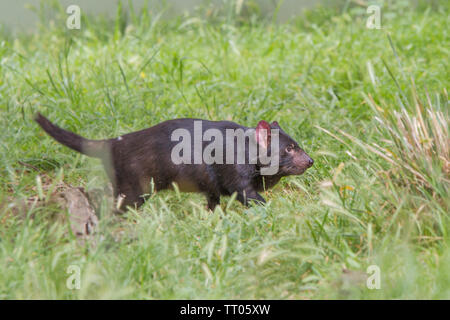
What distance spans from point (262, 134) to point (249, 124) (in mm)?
1049

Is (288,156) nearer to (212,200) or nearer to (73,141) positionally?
(212,200)

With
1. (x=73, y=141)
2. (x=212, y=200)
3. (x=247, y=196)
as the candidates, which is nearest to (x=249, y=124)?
(x=212, y=200)

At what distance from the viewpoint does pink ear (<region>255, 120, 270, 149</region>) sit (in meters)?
3.97

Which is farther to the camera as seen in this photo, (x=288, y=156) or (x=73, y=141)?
(x=288, y=156)

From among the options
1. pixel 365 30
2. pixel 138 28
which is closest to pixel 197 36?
pixel 138 28

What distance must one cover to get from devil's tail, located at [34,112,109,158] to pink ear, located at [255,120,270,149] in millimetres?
958

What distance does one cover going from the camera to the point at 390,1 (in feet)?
26.1

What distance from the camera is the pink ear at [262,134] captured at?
13.0ft

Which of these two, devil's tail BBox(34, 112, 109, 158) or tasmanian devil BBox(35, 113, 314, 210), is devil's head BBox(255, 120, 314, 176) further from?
devil's tail BBox(34, 112, 109, 158)

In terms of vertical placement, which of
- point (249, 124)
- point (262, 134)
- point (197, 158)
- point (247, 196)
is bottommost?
point (247, 196)

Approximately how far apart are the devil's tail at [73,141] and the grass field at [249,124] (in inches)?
8.1

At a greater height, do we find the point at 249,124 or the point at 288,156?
→ the point at 249,124

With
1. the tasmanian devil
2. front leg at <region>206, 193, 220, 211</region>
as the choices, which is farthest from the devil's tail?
front leg at <region>206, 193, 220, 211</region>

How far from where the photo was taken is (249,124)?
504 cm
